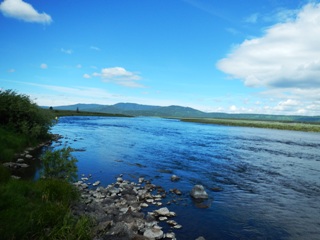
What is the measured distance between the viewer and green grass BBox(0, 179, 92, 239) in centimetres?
906

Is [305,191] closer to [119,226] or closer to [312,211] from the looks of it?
[312,211]

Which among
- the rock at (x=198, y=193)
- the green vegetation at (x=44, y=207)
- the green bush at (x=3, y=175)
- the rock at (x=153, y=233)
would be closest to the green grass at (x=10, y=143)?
the green vegetation at (x=44, y=207)

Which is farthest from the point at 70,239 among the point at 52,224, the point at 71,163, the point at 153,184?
the point at 153,184

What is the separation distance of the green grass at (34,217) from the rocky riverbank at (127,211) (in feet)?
4.27

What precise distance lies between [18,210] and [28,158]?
831 inches

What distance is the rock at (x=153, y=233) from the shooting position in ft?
41.0

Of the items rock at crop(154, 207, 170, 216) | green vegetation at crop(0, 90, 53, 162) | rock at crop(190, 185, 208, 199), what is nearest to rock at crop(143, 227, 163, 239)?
rock at crop(154, 207, 170, 216)

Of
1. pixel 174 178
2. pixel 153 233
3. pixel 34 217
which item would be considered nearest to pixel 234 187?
pixel 174 178

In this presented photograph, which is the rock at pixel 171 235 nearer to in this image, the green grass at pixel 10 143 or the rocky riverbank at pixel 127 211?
the rocky riverbank at pixel 127 211

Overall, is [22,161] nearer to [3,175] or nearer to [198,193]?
[3,175]

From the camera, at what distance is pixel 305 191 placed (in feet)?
74.6

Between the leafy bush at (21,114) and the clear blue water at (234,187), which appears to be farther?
the leafy bush at (21,114)

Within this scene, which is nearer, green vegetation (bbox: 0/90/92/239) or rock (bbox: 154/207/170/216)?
green vegetation (bbox: 0/90/92/239)

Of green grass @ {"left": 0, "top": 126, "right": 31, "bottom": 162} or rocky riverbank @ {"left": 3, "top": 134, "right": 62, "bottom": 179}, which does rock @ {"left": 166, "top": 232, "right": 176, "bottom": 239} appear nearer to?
rocky riverbank @ {"left": 3, "top": 134, "right": 62, "bottom": 179}
